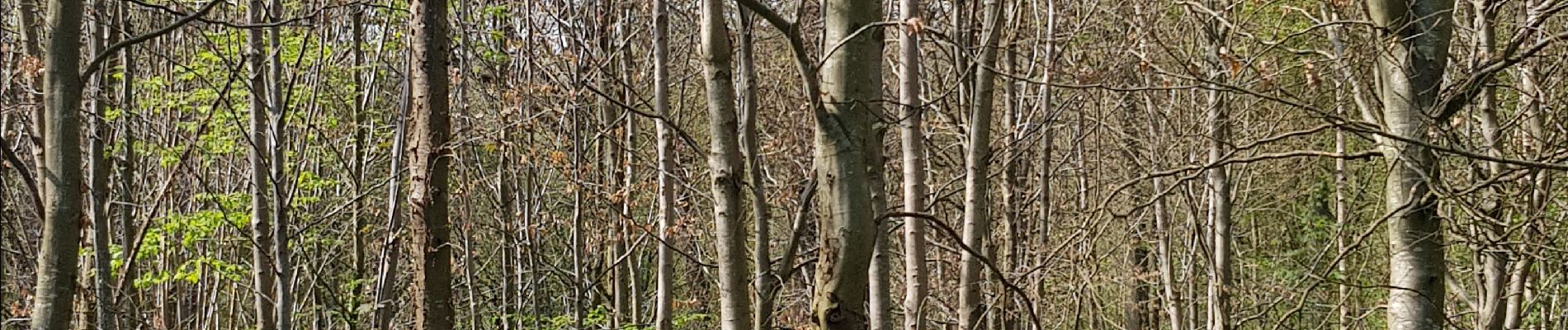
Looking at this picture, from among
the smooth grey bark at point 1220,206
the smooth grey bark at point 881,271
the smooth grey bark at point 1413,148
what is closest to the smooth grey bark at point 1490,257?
the smooth grey bark at point 1413,148

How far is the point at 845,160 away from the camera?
381 cm

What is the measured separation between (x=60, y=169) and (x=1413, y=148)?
5246 millimetres

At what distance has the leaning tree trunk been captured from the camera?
20.9 ft

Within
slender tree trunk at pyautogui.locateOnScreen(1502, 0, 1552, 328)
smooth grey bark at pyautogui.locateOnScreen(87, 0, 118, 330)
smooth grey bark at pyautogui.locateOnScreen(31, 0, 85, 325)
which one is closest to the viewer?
smooth grey bark at pyautogui.locateOnScreen(31, 0, 85, 325)

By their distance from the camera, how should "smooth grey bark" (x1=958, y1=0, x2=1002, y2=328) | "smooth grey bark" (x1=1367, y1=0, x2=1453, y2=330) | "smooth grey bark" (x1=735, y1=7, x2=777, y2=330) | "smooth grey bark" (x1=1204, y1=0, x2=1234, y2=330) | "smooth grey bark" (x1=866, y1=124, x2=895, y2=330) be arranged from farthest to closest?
"smooth grey bark" (x1=1204, y1=0, x2=1234, y2=330) → "smooth grey bark" (x1=958, y1=0, x2=1002, y2=328) → "smooth grey bark" (x1=735, y1=7, x2=777, y2=330) → "smooth grey bark" (x1=1367, y1=0, x2=1453, y2=330) → "smooth grey bark" (x1=866, y1=124, x2=895, y2=330)

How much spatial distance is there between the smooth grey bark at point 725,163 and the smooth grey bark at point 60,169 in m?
2.36

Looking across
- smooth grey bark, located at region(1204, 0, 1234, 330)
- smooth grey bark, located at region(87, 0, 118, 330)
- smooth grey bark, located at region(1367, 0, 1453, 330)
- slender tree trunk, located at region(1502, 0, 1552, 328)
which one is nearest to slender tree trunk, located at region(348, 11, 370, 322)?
smooth grey bark, located at region(87, 0, 118, 330)

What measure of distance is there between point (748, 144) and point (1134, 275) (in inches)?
276

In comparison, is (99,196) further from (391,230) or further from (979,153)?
(979,153)

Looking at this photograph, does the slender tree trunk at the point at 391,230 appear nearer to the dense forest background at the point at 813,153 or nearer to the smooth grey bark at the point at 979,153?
the dense forest background at the point at 813,153

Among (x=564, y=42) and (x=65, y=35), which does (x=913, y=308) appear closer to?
(x=65, y=35)

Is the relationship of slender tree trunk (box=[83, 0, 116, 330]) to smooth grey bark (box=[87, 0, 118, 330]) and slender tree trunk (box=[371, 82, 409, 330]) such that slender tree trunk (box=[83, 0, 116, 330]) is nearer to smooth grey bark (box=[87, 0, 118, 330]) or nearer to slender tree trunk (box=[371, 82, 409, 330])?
smooth grey bark (box=[87, 0, 118, 330])

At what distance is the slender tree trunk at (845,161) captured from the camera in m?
3.81

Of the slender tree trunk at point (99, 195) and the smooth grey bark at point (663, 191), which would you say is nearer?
the slender tree trunk at point (99, 195)
